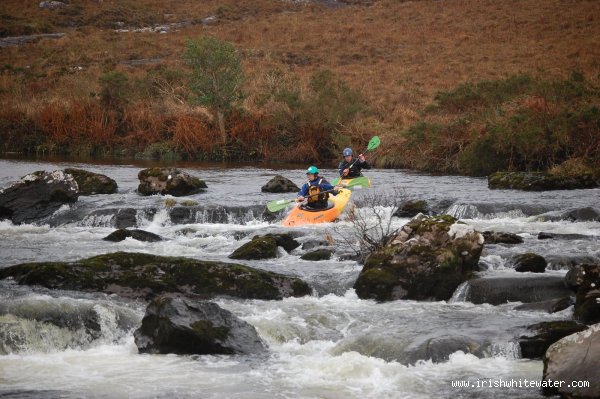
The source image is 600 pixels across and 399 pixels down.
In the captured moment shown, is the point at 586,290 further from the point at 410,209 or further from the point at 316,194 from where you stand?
the point at 410,209

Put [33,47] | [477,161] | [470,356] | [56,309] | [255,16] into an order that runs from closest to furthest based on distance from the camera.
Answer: [470,356] → [56,309] → [477,161] → [33,47] → [255,16]

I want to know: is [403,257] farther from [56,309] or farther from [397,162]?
[397,162]

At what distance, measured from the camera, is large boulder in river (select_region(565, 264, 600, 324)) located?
9.22 meters

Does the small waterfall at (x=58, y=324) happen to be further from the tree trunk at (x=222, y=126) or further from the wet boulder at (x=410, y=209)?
the tree trunk at (x=222, y=126)

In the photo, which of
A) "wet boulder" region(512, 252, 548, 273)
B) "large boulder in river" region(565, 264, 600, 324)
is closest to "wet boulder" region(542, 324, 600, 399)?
"large boulder in river" region(565, 264, 600, 324)

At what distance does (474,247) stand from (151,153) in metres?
22.2

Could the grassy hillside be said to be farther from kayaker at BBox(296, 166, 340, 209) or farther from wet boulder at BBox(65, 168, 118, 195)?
wet boulder at BBox(65, 168, 118, 195)

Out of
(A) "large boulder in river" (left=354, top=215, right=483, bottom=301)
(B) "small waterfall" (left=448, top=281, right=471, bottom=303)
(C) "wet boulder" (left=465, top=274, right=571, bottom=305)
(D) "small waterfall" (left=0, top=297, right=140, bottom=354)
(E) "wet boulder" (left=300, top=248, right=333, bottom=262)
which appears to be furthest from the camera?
(E) "wet boulder" (left=300, top=248, right=333, bottom=262)

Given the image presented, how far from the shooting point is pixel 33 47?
163 feet

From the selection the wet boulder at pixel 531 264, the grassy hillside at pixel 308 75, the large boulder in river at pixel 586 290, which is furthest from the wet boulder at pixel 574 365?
the grassy hillside at pixel 308 75

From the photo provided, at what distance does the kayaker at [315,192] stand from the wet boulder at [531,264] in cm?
602

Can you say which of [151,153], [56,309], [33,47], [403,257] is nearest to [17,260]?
[56,309]

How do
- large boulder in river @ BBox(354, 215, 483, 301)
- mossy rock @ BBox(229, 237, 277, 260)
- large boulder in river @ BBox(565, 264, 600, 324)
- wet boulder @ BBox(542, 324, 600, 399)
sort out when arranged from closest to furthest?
wet boulder @ BBox(542, 324, 600, 399), large boulder in river @ BBox(565, 264, 600, 324), large boulder in river @ BBox(354, 215, 483, 301), mossy rock @ BBox(229, 237, 277, 260)

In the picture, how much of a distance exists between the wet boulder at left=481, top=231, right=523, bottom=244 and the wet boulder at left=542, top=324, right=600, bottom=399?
6.53 m
